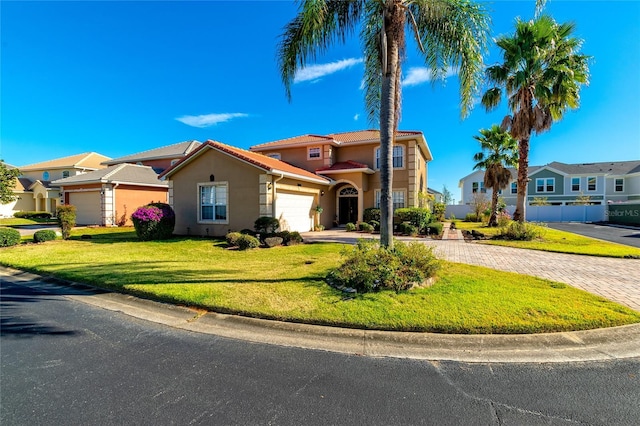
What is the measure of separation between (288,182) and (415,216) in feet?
26.6

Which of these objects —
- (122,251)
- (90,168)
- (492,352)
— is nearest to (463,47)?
(492,352)

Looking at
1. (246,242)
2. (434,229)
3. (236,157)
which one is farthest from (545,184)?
(246,242)

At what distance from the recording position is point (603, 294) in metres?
6.00

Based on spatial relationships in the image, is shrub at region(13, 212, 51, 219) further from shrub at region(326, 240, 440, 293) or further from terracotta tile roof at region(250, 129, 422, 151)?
shrub at region(326, 240, 440, 293)

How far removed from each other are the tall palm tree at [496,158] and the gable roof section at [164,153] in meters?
27.1

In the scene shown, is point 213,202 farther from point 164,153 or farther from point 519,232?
point 164,153

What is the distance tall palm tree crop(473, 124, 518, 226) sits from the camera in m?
23.3

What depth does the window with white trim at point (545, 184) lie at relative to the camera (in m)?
38.9

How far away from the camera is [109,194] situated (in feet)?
72.2

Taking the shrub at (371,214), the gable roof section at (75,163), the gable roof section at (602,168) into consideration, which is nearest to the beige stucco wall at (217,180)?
the shrub at (371,214)

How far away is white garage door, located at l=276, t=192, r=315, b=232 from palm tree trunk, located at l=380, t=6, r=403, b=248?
27.8ft

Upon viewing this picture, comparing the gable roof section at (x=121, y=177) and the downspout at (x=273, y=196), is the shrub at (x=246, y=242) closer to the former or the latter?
the downspout at (x=273, y=196)

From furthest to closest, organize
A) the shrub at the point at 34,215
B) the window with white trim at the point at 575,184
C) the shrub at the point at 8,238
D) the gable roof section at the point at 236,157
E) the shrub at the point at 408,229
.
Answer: the window with white trim at the point at 575,184 < the shrub at the point at 34,215 < the shrub at the point at 408,229 < the gable roof section at the point at 236,157 < the shrub at the point at 8,238

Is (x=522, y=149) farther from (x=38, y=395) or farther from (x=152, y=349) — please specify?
(x=38, y=395)
